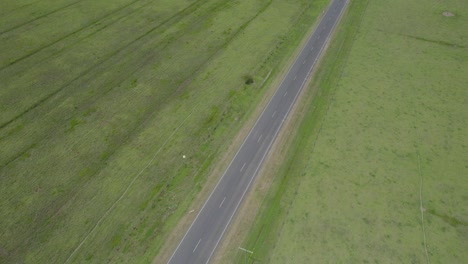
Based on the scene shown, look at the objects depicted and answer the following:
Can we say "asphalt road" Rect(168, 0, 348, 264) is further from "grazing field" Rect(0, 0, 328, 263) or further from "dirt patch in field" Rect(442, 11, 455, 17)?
"dirt patch in field" Rect(442, 11, 455, 17)

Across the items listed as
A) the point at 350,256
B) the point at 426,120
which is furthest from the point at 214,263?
the point at 426,120

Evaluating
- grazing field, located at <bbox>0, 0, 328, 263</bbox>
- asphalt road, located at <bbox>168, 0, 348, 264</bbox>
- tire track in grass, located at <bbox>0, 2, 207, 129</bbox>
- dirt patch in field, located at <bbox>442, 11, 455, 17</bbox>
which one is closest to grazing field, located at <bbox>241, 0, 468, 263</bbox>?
asphalt road, located at <bbox>168, 0, 348, 264</bbox>

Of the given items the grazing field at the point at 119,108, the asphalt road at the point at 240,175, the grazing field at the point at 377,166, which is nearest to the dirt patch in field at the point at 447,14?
the grazing field at the point at 377,166

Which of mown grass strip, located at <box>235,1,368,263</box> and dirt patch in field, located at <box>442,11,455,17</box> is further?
dirt patch in field, located at <box>442,11,455,17</box>

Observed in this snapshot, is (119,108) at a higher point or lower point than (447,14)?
higher

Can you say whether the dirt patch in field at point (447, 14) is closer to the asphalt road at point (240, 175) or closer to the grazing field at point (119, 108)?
the grazing field at point (119, 108)

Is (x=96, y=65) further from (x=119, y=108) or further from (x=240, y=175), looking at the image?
(x=240, y=175)

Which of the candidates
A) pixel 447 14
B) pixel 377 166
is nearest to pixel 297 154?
pixel 377 166
